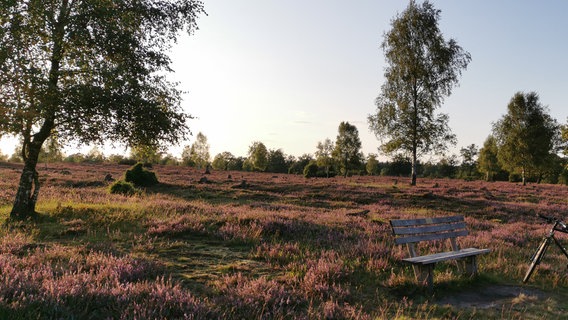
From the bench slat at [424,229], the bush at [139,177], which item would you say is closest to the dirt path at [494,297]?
the bench slat at [424,229]

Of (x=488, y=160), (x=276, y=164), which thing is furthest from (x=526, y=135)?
(x=276, y=164)

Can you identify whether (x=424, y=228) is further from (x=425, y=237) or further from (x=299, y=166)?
(x=299, y=166)

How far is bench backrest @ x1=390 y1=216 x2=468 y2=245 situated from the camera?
721cm

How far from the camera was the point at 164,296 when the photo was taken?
5.01 metres

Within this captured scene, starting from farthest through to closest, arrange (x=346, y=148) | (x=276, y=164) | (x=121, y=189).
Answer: (x=276, y=164), (x=346, y=148), (x=121, y=189)

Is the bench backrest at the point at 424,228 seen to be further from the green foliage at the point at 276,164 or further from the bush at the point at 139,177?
the green foliage at the point at 276,164

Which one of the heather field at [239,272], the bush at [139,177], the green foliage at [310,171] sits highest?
the green foliage at [310,171]

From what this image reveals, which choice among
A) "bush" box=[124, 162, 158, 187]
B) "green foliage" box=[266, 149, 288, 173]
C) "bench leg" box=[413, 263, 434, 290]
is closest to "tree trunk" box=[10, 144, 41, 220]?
"bench leg" box=[413, 263, 434, 290]

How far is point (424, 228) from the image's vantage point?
25.3 feet

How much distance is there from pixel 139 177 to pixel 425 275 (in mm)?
25787

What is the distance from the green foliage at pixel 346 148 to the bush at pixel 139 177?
47719mm

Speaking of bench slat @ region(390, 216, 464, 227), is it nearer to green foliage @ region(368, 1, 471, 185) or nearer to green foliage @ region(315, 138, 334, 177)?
green foliage @ region(368, 1, 471, 185)

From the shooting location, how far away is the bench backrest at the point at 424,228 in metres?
7.21

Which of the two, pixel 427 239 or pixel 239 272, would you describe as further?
pixel 427 239
